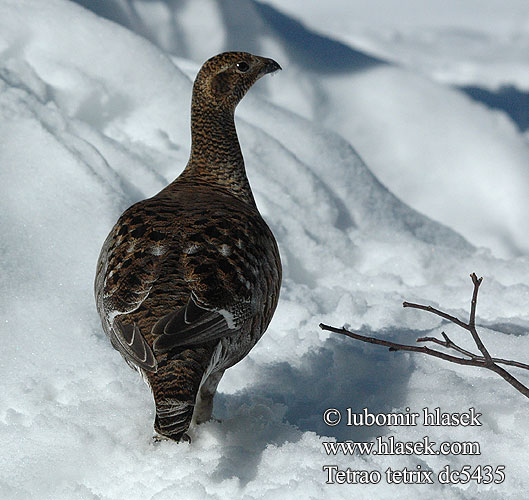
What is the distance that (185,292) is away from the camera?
217 cm

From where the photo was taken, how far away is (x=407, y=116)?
740 cm

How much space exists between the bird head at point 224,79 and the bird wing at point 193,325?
143 cm

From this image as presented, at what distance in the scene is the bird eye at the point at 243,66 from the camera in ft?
10.9

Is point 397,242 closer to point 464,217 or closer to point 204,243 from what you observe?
point 464,217

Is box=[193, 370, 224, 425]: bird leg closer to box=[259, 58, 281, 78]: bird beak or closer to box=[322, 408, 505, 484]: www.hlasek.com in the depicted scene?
box=[322, 408, 505, 484]: www.hlasek.com

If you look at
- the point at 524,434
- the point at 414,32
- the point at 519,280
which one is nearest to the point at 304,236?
the point at 519,280

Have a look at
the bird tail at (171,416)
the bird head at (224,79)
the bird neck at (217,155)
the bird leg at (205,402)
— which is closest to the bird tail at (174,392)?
the bird tail at (171,416)

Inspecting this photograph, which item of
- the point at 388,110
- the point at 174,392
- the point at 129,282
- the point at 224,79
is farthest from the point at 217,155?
the point at 388,110

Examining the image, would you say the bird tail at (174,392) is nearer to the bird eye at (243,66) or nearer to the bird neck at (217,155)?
the bird neck at (217,155)

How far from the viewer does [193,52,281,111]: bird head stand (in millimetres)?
3297

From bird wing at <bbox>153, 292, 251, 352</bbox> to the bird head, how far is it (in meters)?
1.43

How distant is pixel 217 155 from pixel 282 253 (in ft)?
3.96

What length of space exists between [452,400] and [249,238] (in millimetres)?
1022

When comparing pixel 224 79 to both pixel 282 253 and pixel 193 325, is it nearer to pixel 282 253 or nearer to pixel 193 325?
pixel 282 253
